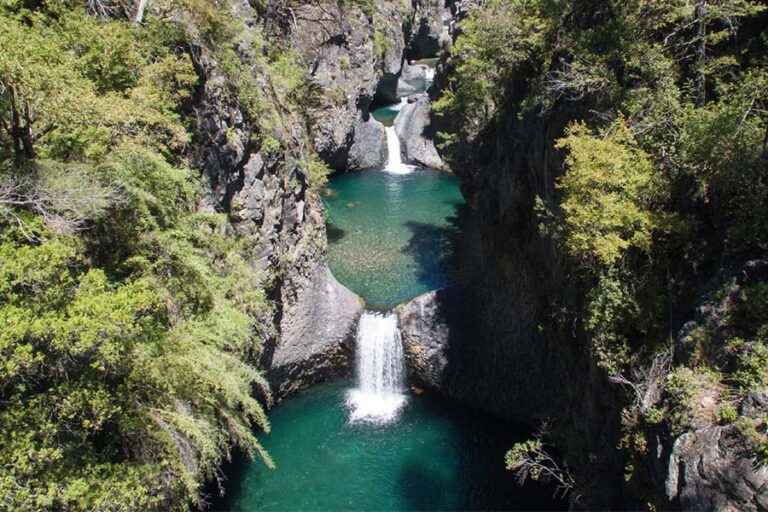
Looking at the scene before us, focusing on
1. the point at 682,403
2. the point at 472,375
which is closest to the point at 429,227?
the point at 472,375

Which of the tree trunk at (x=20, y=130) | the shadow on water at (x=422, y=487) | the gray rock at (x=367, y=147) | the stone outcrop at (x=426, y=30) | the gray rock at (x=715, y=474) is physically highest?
the stone outcrop at (x=426, y=30)

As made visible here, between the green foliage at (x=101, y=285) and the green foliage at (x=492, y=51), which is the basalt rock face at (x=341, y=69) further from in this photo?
the green foliage at (x=101, y=285)

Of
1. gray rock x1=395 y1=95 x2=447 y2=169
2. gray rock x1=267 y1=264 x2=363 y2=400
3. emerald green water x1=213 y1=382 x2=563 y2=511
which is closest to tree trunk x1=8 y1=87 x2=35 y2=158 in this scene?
gray rock x1=267 y1=264 x2=363 y2=400

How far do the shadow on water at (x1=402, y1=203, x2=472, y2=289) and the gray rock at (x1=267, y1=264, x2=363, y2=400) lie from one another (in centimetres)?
418

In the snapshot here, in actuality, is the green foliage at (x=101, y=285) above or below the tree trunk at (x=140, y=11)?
below

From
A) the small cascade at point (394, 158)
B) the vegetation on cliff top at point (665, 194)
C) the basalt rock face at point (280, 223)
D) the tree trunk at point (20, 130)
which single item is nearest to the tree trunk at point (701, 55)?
the vegetation on cliff top at point (665, 194)

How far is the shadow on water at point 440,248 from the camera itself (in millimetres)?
21359

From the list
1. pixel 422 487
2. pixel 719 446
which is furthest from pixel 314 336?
pixel 719 446

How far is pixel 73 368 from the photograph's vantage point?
22.5ft

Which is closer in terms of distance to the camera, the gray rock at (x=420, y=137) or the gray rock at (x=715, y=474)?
the gray rock at (x=715, y=474)

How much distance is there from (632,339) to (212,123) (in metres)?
10.9

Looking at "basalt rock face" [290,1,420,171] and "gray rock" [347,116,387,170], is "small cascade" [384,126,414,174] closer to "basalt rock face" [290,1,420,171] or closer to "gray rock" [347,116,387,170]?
"gray rock" [347,116,387,170]

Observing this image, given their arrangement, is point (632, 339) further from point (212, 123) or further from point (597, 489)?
point (212, 123)

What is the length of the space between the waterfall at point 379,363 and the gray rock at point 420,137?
16.8 m
